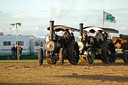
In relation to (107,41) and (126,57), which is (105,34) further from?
(126,57)

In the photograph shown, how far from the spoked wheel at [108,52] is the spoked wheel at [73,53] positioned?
2089mm

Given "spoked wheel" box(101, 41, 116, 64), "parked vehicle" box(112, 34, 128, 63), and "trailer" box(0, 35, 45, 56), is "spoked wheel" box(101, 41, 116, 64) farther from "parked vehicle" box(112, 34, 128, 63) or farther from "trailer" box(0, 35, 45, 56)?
"trailer" box(0, 35, 45, 56)

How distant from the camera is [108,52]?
18219mm

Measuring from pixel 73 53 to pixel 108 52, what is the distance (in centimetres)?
332

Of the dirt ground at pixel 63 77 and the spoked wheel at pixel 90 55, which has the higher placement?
the spoked wheel at pixel 90 55

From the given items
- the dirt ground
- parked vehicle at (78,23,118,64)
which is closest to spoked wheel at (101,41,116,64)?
parked vehicle at (78,23,118,64)

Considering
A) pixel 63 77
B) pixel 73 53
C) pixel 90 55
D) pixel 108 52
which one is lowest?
pixel 63 77

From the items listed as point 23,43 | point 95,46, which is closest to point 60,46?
point 95,46

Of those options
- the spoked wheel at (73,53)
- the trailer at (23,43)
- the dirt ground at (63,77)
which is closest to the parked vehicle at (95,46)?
the spoked wheel at (73,53)

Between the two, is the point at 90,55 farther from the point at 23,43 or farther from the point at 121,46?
the point at 23,43

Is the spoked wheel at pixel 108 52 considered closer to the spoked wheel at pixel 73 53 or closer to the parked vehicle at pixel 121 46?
the parked vehicle at pixel 121 46

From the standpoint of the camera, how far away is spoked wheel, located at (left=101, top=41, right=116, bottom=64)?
17734 mm

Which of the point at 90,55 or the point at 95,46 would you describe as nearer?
the point at 90,55

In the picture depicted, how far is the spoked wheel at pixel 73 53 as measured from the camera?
51.4 ft
